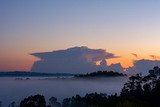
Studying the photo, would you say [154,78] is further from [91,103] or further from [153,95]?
[153,95]

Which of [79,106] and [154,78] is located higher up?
[154,78]

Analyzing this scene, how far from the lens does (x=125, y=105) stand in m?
89.8

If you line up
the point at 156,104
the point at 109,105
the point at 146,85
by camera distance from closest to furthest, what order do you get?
the point at 109,105 → the point at 156,104 → the point at 146,85

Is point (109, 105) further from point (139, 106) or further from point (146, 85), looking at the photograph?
point (146, 85)

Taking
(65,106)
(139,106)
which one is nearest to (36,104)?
(139,106)

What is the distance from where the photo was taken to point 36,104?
4624 inches

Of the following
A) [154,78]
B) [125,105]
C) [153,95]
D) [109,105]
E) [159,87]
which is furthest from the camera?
[154,78]

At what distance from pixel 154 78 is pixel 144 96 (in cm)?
3266

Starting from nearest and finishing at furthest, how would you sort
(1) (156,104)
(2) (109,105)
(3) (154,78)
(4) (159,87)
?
(2) (109,105) → (1) (156,104) → (4) (159,87) → (3) (154,78)

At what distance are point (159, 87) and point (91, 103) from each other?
26558 millimetres

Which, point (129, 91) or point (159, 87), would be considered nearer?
point (159, 87)

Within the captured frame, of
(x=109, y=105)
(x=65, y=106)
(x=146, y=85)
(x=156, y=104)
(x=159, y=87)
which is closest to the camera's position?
(x=109, y=105)

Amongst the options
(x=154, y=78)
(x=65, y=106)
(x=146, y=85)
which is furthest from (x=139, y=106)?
(x=65, y=106)

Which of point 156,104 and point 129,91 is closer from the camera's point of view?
point 156,104
